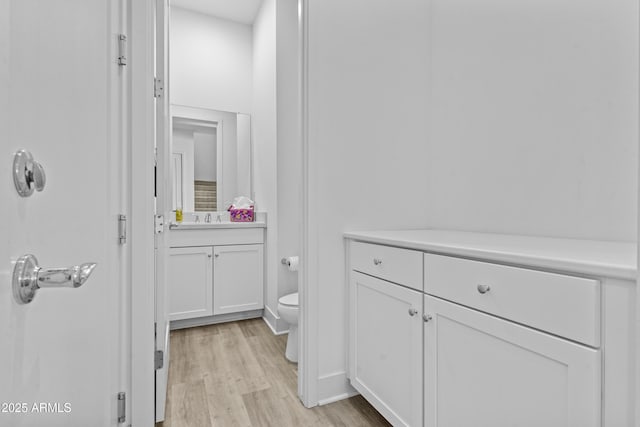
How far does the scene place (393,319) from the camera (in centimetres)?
133

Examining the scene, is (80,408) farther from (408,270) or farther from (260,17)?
(260,17)

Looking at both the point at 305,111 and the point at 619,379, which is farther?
the point at 305,111

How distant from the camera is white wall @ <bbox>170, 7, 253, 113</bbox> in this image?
3.07 metres

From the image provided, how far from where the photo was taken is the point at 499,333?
0.91 meters

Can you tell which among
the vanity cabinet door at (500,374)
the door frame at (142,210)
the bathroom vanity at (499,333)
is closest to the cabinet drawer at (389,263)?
the bathroom vanity at (499,333)

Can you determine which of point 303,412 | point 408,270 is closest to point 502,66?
point 408,270

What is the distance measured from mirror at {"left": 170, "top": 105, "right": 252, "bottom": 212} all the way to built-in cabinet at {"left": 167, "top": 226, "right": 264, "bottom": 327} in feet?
1.84

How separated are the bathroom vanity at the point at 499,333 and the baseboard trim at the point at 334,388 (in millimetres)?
153

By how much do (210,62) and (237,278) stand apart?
2135 millimetres

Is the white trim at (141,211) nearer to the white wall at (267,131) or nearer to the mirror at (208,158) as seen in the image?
the white wall at (267,131)

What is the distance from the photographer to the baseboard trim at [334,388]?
1.60m

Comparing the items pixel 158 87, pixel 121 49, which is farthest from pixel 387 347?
pixel 158 87

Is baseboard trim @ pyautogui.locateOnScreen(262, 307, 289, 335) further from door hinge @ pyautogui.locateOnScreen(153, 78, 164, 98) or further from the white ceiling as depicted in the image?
the white ceiling

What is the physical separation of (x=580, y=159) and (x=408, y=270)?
0.79 m
